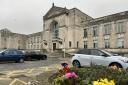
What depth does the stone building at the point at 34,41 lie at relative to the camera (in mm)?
77625

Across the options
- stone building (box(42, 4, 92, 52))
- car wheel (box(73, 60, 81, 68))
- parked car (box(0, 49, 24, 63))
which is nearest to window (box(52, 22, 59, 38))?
stone building (box(42, 4, 92, 52))

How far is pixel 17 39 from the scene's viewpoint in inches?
3703

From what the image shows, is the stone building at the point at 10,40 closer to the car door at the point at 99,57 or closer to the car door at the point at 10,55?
the car door at the point at 10,55

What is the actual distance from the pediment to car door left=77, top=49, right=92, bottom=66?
128ft

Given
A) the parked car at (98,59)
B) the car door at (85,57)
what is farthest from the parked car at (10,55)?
the car door at (85,57)

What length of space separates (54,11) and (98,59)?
45.9 metres

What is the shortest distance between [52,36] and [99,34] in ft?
51.7

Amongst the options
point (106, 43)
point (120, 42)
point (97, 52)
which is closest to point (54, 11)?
point (106, 43)

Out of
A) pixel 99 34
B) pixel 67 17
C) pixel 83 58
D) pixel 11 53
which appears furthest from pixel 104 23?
pixel 83 58

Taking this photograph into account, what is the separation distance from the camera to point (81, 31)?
57.5 meters

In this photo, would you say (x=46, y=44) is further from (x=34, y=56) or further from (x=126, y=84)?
(x=126, y=84)

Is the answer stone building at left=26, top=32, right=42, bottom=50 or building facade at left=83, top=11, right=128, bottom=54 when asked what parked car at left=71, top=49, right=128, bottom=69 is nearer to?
building facade at left=83, top=11, right=128, bottom=54

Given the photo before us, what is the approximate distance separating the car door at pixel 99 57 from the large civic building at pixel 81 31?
27.5 metres

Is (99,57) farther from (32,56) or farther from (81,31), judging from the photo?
(81,31)
